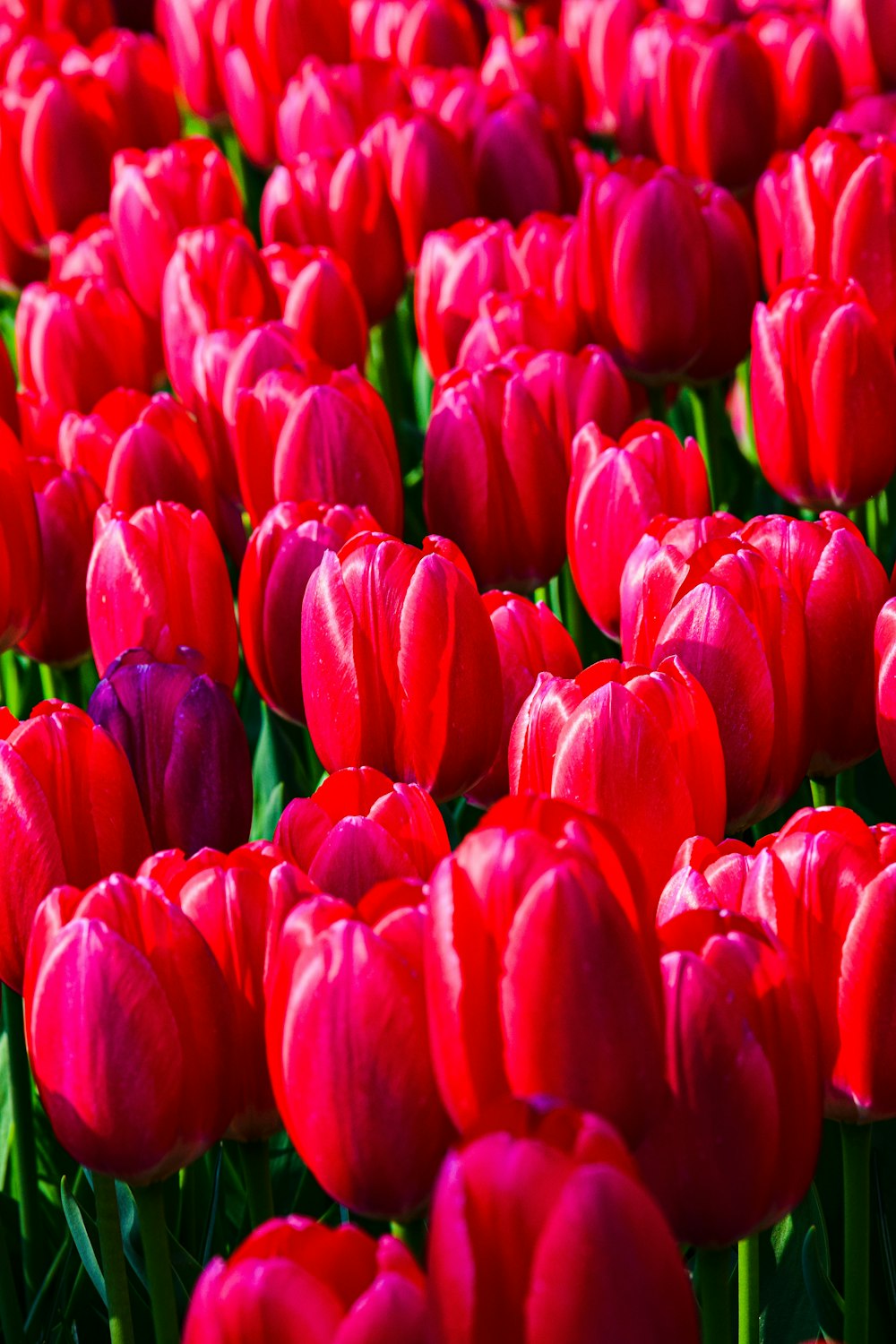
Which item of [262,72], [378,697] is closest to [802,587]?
[378,697]

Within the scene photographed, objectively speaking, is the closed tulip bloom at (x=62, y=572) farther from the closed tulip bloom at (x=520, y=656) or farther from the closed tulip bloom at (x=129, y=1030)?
the closed tulip bloom at (x=129, y=1030)

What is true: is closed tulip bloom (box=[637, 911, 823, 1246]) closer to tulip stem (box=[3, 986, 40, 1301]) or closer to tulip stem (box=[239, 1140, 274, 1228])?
tulip stem (box=[239, 1140, 274, 1228])

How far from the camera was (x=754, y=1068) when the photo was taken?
1.86ft

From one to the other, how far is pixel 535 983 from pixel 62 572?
0.71 m

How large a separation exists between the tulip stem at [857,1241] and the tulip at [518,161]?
4.28 feet

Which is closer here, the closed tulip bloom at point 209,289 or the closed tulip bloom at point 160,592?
the closed tulip bloom at point 160,592

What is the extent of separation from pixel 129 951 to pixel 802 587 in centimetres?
45

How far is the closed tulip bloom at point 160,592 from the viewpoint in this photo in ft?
3.39

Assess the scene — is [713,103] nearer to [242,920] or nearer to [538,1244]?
[242,920]

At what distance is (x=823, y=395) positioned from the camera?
3.87 feet

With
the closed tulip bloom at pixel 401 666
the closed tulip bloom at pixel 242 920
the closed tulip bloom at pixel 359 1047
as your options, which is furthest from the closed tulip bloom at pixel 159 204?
the closed tulip bloom at pixel 359 1047

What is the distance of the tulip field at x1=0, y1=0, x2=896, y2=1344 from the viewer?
55 cm

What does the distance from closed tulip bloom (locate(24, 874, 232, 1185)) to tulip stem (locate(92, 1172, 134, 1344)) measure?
102 millimetres

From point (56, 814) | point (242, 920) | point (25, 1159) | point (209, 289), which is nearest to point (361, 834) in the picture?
point (242, 920)
